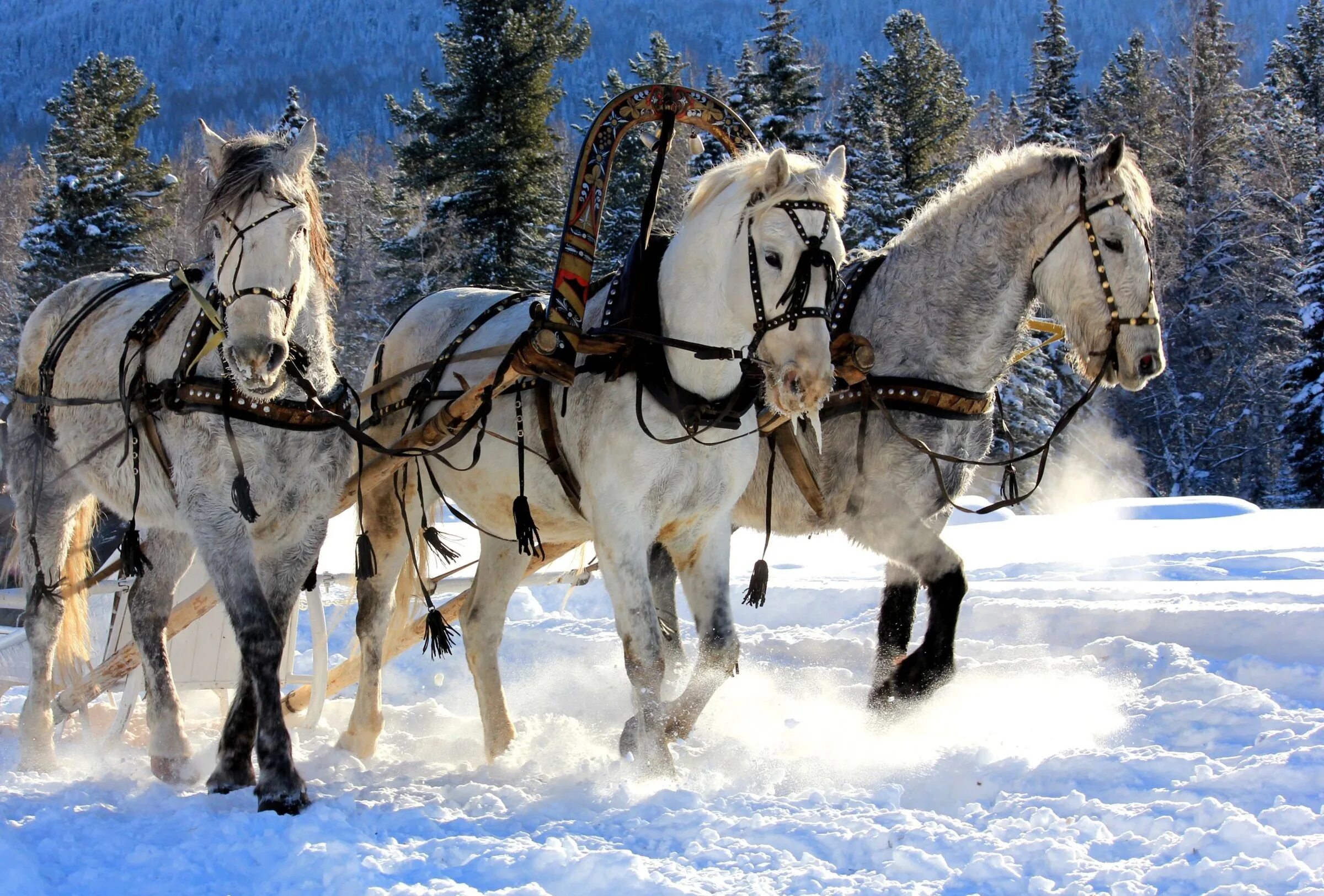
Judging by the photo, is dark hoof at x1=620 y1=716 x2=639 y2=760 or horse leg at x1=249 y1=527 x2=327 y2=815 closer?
horse leg at x1=249 y1=527 x2=327 y2=815

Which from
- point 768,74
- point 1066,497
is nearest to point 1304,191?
point 1066,497

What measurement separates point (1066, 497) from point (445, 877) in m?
25.6

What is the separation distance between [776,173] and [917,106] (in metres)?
23.2

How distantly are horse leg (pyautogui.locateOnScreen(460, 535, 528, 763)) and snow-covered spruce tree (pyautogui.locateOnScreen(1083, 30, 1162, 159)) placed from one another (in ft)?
104

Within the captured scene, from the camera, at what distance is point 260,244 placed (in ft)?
13.2

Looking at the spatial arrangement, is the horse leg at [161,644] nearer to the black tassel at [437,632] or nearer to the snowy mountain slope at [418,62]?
the black tassel at [437,632]

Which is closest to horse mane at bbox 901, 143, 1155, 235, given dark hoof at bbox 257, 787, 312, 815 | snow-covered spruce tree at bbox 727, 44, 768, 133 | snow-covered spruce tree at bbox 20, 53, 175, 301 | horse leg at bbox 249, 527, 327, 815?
horse leg at bbox 249, 527, 327, 815

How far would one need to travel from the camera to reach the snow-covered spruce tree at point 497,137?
22.0 meters

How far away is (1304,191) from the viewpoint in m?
30.5

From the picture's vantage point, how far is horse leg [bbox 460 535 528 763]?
5426 millimetres

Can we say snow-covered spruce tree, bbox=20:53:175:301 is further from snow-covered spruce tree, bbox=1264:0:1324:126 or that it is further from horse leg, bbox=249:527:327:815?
snow-covered spruce tree, bbox=1264:0:1324:126

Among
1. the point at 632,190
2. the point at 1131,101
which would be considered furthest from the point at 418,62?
the point at 632,190

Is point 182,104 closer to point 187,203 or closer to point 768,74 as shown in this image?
point 187,203

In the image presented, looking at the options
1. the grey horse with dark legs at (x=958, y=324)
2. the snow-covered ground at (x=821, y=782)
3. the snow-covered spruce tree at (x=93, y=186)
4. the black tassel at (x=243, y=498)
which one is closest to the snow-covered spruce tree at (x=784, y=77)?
the snow-covered spruce tree at (x=93, y=186)
